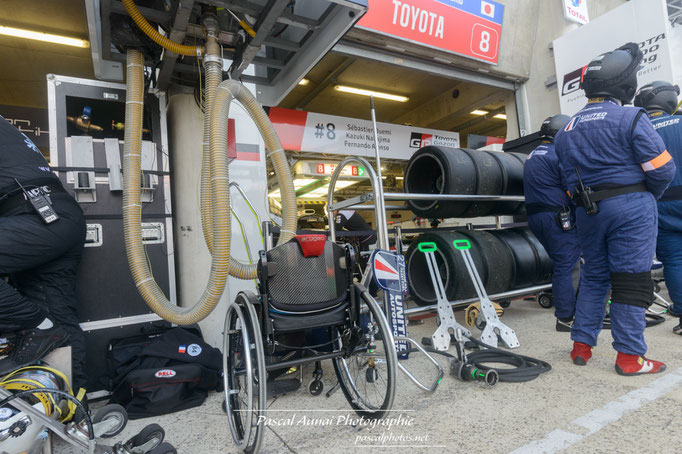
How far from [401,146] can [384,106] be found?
9.57ft

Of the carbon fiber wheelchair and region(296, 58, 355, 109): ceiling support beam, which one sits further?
region(296, 58, 355, 109): ceiling support beam

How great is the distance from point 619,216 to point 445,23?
3.74m

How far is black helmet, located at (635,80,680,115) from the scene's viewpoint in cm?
275

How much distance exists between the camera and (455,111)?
24.9 feet

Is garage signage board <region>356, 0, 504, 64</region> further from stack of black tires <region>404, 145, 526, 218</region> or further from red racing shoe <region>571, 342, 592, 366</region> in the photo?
red racing shoe <region>571, 342, 592, 366</region>

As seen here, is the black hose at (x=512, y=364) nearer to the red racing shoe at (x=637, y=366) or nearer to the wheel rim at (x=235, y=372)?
the red racing shoe at (x=637, y=366)

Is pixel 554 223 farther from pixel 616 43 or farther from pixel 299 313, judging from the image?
pixel 616 43

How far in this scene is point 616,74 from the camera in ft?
7.04

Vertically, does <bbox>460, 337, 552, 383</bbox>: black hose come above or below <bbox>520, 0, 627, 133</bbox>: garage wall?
below

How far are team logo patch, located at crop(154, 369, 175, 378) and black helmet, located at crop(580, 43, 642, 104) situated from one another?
2937 millimetres

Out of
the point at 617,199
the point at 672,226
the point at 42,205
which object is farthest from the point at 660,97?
the point at 42,205

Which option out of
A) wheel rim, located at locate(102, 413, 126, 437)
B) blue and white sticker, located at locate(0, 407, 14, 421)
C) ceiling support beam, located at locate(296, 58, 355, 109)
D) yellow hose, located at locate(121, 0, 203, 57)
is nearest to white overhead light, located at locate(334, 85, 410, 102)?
ceiling support beam, located at locate(296, 58, 355, 109)

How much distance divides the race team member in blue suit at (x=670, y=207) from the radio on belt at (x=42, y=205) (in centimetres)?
383

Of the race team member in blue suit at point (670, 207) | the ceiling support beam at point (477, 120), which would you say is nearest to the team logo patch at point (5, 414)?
the race team member in blue suit at point (670, 207)
